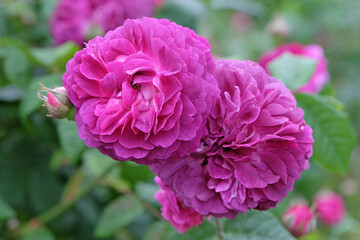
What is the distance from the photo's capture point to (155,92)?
54cm

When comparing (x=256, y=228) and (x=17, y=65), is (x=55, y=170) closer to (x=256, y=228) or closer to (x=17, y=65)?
(x=17, y=65)

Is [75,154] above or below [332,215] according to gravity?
above

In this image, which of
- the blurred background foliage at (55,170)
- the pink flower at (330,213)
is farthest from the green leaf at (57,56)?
the pink flower at (330,213)

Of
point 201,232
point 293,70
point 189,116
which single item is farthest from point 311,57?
point 189,116

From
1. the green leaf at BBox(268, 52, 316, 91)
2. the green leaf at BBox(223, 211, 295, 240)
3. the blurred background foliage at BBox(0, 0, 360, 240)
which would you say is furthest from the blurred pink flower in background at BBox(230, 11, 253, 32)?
the green leaf at BBox(223, 211, 295, 240)

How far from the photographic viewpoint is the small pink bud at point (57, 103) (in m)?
0.54

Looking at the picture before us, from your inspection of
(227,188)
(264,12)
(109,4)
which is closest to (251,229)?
(227,188)

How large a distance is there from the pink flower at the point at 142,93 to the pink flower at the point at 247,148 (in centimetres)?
4

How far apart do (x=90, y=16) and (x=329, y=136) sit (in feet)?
2.36

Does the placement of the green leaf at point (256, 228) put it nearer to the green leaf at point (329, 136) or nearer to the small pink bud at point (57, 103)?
the green leaf at point (329, 136)

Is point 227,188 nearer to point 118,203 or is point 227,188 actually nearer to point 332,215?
point 118,203

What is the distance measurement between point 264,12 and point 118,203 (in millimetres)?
1670

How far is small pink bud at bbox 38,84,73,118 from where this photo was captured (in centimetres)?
54

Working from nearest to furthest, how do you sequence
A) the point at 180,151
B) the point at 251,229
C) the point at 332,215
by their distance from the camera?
1. the point at 180,151
2. the point at 251,229
3. the point at 332,215
